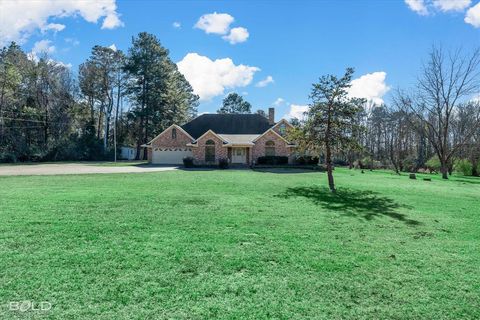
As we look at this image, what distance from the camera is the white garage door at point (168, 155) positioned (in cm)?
3481

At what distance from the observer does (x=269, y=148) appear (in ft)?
104

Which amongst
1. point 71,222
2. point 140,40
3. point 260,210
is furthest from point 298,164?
point 140,40

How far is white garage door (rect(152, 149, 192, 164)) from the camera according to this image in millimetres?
34812

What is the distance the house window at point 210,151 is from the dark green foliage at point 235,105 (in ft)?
132

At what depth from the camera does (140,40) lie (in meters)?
46.0

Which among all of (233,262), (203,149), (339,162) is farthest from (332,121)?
(339,162)

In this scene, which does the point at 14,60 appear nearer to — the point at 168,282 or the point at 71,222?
the point at 71,222

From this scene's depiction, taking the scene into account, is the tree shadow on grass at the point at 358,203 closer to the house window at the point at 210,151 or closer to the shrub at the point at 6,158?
the house window at the point at 210,151

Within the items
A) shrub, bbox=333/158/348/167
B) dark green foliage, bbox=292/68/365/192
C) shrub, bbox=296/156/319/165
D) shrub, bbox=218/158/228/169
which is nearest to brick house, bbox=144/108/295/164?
shrub, bbox=296/156/319/165

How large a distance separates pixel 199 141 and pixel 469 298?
2938 cm

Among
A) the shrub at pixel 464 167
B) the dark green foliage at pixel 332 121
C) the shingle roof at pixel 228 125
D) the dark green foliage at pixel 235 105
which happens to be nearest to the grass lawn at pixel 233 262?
the dark green foliage at pixel 332 121

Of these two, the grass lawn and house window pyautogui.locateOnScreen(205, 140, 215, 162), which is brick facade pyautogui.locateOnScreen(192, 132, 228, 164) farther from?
the grass lawn

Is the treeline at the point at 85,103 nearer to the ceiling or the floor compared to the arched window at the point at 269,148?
nearer to the ceiling

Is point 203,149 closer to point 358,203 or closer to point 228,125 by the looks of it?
point 228,125
